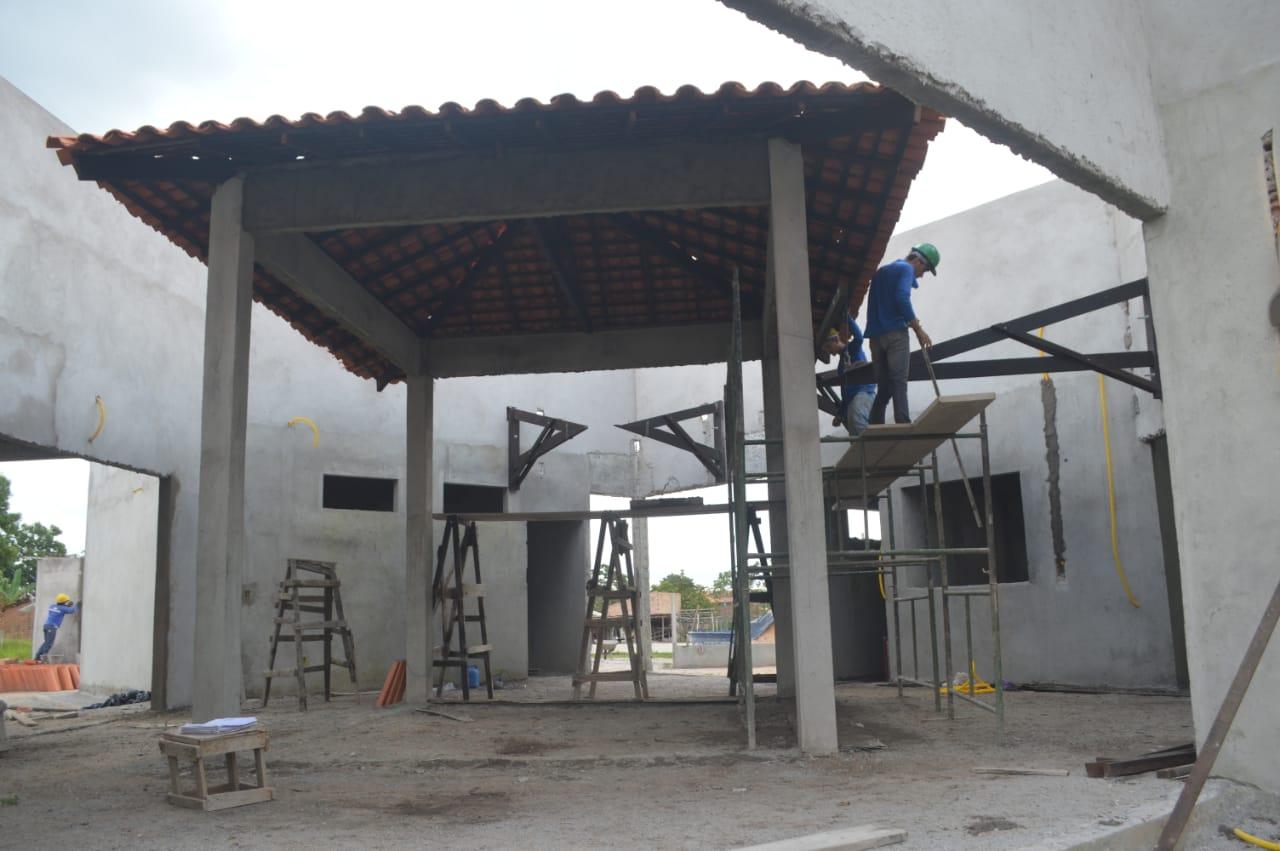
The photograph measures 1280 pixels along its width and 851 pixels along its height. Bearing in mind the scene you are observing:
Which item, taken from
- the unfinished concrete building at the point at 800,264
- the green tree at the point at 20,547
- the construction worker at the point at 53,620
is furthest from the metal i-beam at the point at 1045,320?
the green tree at the point at 20,547

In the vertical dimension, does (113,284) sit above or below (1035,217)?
below

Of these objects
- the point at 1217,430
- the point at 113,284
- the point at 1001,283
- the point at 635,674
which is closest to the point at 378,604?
the point at 635,674

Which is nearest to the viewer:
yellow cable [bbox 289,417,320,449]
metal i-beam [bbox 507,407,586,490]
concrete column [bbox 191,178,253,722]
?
concrete column [bbox 191,178,253,722]

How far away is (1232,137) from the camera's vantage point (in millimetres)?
5801

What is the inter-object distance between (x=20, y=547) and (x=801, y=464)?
50.6 meters

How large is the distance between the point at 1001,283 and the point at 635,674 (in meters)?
8.05

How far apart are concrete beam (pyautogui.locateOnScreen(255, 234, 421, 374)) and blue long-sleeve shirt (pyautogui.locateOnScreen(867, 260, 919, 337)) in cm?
556

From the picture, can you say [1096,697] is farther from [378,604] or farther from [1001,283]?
[378,604]

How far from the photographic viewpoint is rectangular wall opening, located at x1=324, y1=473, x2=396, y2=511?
1853cm

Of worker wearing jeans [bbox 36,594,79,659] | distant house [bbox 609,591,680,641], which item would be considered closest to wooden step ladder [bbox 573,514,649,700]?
worker wearing jeans [bbox 36,594,79,659]

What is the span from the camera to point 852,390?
10.8 meters

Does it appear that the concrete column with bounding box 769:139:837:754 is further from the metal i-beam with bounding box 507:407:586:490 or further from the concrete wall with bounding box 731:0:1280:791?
the metal i-beam with bounding box 507:407:586:490

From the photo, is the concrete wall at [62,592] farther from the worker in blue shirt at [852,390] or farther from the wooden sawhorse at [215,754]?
the worker in blue shirt at [852,390]

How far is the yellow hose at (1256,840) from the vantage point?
458 centimetres
